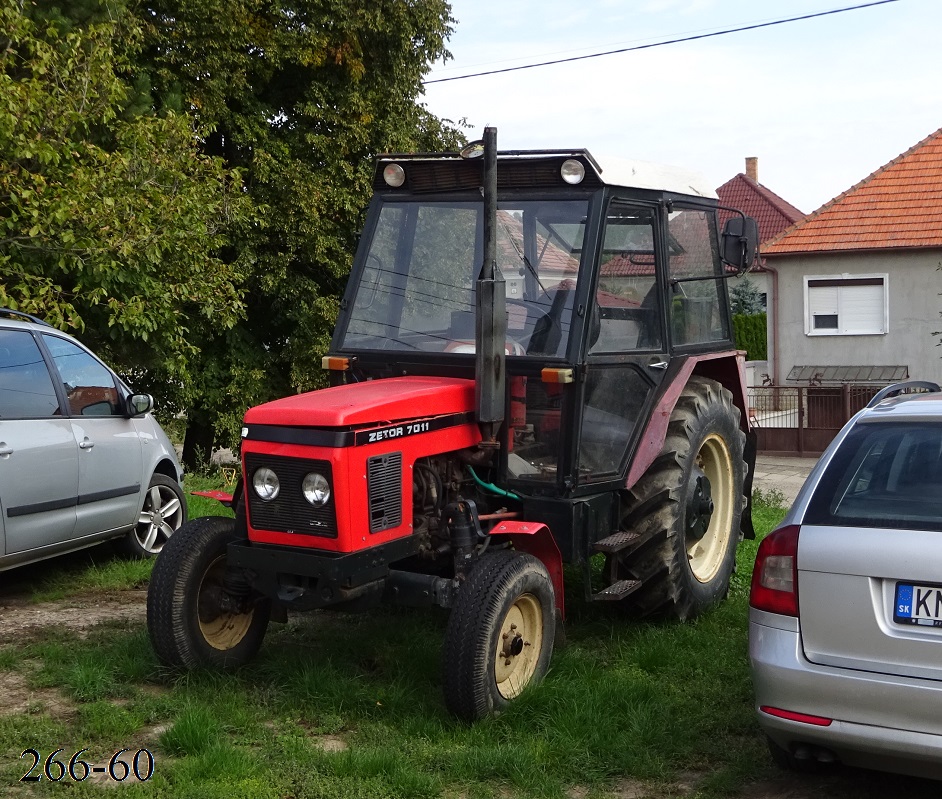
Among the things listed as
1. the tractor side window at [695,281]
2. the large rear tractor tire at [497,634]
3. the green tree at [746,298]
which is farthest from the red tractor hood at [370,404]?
the green tree at [746,298]

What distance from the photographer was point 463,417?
561cm

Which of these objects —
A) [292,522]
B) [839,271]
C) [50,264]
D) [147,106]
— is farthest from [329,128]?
[292,522]

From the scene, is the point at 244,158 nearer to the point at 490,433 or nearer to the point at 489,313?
the point at 490,433

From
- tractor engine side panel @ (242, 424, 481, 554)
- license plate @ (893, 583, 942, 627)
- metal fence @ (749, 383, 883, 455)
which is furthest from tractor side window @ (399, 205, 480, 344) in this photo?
metal fence @ (749, 383, 883, 455)

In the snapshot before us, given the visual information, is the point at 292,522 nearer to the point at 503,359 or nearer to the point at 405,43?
the point at 503,359

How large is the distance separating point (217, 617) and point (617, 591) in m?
1.98

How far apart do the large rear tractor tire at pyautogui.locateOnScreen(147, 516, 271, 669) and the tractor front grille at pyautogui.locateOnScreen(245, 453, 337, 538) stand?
41 centimetres

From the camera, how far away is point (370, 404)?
5.06 metres

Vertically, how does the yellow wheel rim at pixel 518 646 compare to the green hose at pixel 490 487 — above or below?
below

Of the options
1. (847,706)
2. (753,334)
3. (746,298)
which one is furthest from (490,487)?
(746,298)

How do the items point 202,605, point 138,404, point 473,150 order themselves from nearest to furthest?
1. point 202,605
2. point 473,150
3. point 138,404

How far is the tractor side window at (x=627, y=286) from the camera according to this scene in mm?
5898

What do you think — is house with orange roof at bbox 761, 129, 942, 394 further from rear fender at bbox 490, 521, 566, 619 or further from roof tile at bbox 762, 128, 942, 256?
rear fender at bbox 490, 521, 566, 619

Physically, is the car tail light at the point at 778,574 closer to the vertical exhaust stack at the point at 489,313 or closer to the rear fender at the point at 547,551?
the rear fender at the point at 547,551
